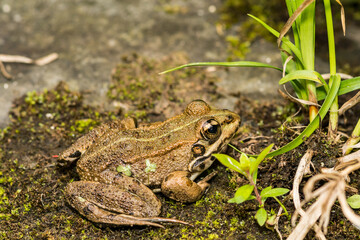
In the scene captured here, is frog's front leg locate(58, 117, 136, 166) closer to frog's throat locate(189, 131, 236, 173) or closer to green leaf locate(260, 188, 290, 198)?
frog's throat locate(189, 131, 236, 173)

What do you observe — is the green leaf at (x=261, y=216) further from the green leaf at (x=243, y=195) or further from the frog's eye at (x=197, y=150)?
the frog's eye at (x=197, y=150)

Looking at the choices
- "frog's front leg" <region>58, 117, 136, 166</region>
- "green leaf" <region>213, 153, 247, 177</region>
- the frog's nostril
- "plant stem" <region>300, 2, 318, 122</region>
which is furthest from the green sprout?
"plant stem" <region>300, 2, 318, 122</region>

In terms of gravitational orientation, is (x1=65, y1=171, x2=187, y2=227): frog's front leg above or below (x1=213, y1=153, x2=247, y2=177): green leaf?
below

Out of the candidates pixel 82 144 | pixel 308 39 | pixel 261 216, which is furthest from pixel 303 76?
pixel 82 144

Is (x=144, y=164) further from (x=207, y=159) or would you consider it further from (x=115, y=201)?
(x=207, y=159)

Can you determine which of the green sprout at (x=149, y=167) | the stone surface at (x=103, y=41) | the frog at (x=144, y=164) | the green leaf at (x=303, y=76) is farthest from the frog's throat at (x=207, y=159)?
the stone surface at (x=103, y=41)

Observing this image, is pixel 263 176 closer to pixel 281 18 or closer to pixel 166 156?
pixel 166 156

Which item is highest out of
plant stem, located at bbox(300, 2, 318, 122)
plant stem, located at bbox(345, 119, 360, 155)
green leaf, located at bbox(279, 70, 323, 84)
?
plant stem, located at bbox(300, 2, 318, 122)
